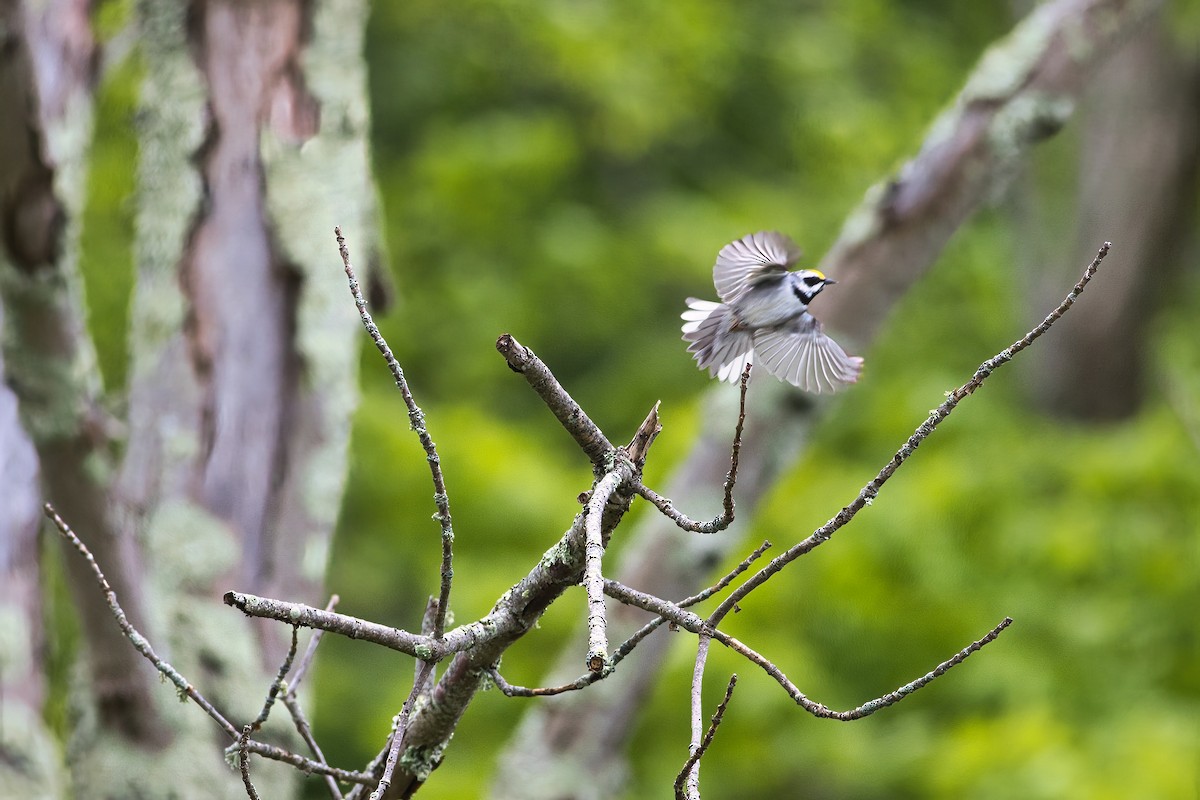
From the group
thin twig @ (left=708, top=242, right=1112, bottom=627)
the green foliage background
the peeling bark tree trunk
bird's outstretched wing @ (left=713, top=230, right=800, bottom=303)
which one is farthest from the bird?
the green foliage background

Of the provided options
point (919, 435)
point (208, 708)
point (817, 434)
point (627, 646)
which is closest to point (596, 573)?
point (627, 646)

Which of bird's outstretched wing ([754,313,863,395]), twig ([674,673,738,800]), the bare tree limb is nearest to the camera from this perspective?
twig ([674,673,738,800])

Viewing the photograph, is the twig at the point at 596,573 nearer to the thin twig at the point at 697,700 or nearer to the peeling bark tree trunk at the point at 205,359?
the thin twig at the point at 697,700

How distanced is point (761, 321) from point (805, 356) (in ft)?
0.24

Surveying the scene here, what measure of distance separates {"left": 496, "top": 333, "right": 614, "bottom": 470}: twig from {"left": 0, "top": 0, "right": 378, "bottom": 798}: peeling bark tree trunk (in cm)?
109

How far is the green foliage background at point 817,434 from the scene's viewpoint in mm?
3918

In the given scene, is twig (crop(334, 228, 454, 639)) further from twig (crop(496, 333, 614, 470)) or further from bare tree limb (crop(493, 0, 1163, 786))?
bare tree limb (crop(493, 0, 1163, 786))

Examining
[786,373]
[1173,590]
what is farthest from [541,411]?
[786,373]

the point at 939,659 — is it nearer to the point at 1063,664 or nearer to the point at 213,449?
the point at 1063,664

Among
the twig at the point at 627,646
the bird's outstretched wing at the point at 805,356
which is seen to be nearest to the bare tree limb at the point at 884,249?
the bird's outstretched wing at the point at 805,356

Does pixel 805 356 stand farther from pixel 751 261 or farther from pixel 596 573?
pixel 596 573

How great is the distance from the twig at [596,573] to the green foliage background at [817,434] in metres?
1.64

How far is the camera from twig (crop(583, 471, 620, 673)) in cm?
96

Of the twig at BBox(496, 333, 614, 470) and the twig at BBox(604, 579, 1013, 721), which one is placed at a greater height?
the twig at BBox(496, 333, 614, 470)
